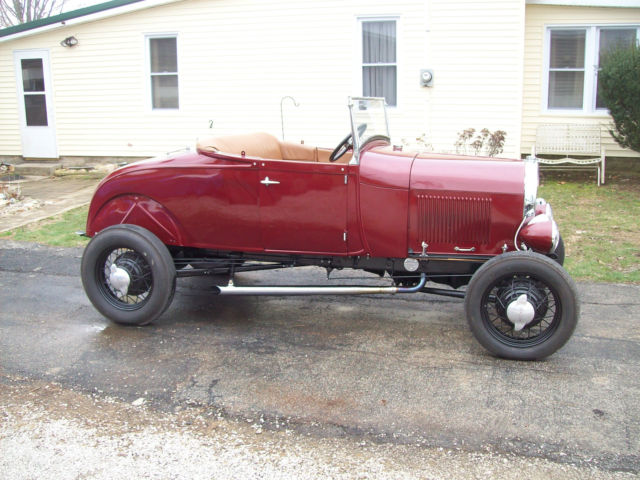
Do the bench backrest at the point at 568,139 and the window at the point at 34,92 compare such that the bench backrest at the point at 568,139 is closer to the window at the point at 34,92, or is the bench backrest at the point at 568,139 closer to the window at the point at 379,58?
the window at the point at 379,58

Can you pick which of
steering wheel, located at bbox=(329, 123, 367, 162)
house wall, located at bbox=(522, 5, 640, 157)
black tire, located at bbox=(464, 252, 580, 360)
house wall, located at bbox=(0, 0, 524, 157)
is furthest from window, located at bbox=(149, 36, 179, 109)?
black tire, located at bbox=(464, 252, 580, 360)

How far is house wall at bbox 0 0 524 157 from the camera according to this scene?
12.0 metres

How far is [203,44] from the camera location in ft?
42.9

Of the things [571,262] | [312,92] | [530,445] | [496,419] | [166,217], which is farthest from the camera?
[312,92]

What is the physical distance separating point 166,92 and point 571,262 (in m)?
9.48

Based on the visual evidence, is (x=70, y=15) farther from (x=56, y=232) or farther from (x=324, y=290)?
(x=324, y=290)

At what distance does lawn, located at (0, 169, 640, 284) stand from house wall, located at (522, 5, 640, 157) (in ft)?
3.72

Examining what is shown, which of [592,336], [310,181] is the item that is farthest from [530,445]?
[310,181]

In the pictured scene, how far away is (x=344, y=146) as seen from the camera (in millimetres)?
5496

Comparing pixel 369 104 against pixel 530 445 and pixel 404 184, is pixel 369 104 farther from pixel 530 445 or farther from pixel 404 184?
pixel 530 445

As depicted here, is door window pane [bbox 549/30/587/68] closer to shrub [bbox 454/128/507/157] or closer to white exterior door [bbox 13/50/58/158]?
shrub [bbox 454/128/507/157]

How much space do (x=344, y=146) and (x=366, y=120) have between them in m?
0.30

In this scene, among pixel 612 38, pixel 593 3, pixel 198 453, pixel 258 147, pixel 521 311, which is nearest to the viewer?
pixel 198 453

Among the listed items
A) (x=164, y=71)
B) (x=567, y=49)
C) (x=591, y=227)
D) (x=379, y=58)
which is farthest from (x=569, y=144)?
(x=164, y=71)
